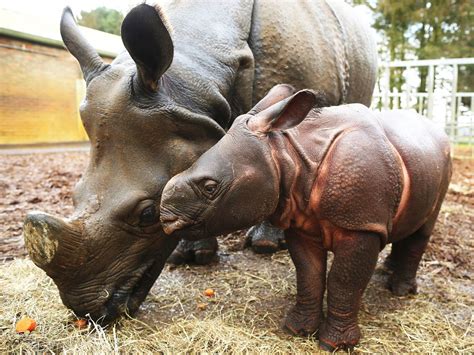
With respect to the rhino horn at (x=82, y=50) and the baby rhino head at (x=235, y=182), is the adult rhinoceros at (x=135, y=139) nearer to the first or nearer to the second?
the rhino horn at (x=82, y=50)

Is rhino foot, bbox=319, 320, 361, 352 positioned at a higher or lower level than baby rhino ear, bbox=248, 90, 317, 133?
lower

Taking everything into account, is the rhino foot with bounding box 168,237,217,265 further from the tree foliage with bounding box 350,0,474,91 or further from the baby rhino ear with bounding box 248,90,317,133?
the tree foliage with bounding box 350,0,474,91

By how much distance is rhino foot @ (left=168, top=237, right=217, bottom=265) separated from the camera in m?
3.08

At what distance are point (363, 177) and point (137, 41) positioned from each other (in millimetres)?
1083

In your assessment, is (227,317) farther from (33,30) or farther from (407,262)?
(33,30)

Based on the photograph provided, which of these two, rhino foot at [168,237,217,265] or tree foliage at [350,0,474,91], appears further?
tree foliage at [350,0,474,91]

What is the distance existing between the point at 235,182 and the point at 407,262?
50.2 inches

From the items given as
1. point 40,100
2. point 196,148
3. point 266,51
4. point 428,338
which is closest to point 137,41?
point 196,148

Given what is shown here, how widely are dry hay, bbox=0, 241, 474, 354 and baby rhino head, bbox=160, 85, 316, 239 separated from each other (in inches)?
22.5

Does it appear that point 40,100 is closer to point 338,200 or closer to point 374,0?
point 338,200

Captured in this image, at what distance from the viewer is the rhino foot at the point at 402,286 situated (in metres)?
2.53

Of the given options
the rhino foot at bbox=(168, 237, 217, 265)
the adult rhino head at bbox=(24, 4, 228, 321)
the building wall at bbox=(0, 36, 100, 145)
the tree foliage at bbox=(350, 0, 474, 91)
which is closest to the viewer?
the adult rhino head at bbox=(24, 4, 228, 321)

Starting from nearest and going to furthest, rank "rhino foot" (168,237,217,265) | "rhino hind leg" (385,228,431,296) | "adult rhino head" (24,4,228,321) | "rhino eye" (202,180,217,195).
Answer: "rhino eye" (202,180,217,195) < "adult rhino head" (24,4,228,321) < "rhino hind leg" (385,228,431,296) < "rhino foot" (168,237,217,265)

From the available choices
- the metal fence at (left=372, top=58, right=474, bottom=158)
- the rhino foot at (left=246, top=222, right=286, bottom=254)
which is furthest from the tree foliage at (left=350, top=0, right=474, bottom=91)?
the rhino foot at (left=246, top=222, right=286, bottom=254)
